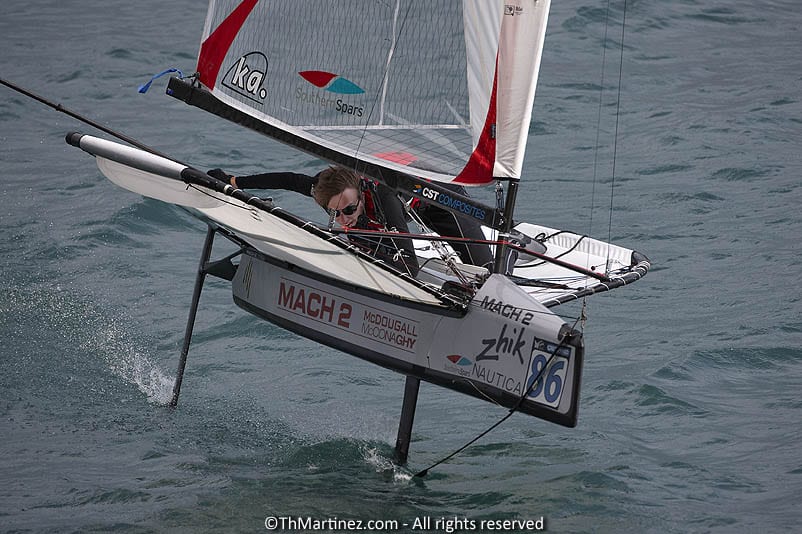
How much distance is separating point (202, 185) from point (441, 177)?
3.52ft

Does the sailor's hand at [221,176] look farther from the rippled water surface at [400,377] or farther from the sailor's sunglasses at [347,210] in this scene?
the rippled water surface at [400,377]

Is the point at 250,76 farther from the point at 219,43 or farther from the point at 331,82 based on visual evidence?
the point at 331,82

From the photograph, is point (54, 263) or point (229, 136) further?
point (229, 136)

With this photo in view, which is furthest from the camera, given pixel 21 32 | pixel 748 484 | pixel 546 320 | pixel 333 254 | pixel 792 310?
pixel 21 32

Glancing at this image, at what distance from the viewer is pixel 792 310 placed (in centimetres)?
760

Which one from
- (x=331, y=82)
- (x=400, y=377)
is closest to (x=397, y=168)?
(x=331, y=82)

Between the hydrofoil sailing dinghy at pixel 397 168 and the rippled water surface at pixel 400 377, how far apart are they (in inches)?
29.0

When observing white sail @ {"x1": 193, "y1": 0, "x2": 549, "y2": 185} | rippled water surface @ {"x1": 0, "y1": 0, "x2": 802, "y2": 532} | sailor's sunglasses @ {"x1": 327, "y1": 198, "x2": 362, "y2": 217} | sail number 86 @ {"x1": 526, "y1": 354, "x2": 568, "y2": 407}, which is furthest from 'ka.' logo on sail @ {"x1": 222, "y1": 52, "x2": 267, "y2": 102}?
sail number 86 @ {"x1": 526, "y1": 354, "x2": 568, "y2": 407}

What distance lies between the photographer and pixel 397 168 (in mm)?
5113

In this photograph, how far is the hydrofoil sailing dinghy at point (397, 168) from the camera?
4.72 metres

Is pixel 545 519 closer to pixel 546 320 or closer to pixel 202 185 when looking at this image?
pixel 546 320

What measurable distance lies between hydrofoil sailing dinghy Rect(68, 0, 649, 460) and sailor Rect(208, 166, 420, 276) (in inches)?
4.8

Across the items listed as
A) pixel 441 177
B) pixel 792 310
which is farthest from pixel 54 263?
pixel 792 310

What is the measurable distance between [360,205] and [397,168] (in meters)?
0.36
